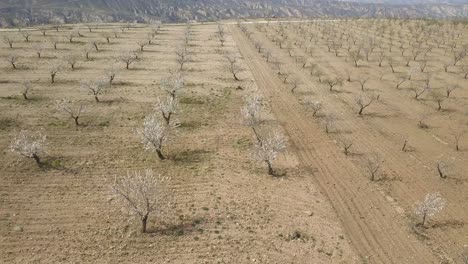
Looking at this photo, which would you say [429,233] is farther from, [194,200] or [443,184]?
[194,200]

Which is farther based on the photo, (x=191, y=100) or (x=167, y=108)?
(x=191, y=100)

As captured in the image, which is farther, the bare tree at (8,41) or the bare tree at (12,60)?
the bare tree at (8,41)

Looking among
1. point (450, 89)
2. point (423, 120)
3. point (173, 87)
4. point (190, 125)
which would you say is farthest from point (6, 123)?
point (450, 89)

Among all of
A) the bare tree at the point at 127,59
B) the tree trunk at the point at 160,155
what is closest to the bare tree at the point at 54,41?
the bare tree at the point at 127,59

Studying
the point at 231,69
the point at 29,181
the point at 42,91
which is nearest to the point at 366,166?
the point at 29,181

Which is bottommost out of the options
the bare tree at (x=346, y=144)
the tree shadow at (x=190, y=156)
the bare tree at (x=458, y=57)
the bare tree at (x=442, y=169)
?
the tree shadow at (x=190, y=156)

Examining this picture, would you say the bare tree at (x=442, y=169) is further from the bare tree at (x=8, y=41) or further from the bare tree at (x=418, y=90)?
the bare tree at (x=8, y=41)

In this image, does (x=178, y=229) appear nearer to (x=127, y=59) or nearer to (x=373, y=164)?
(x=373, y=164)
